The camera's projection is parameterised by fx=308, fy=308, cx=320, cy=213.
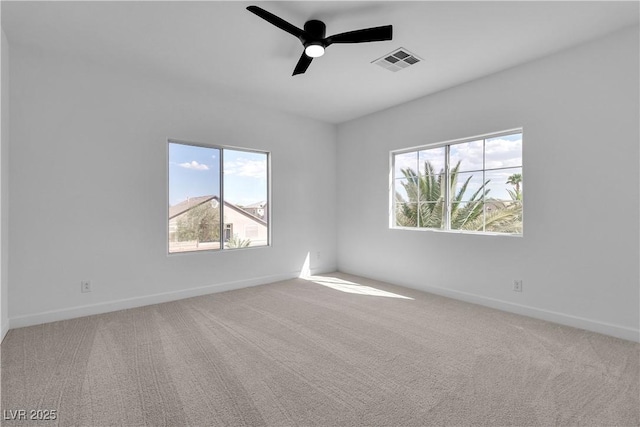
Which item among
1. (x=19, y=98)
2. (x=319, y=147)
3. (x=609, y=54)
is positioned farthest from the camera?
(x=319, y=147)

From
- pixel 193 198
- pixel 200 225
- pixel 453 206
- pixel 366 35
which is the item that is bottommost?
pixel 200 225

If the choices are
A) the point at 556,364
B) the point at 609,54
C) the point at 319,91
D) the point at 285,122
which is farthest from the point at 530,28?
the point at 285,122

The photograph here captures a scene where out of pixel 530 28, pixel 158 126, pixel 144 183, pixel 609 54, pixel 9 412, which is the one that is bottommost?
pixel 9 412

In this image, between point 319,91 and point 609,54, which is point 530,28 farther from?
point 319,91

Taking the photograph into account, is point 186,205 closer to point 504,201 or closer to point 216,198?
point 216,198

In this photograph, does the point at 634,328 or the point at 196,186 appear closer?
the point at 634,328

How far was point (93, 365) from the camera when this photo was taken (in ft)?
7.57

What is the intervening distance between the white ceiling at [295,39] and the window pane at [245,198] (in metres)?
1.18

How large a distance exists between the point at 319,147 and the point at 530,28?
3.43 metres

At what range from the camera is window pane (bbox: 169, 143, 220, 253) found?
4.06m

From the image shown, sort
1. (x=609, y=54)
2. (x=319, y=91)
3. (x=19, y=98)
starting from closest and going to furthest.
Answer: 1. (x=609, y=54)
2. (x=19, y=98)
3. (x=319, y=91)

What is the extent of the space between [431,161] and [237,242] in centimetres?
311

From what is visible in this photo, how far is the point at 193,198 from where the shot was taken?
422 cm

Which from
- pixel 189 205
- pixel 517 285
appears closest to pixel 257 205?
pixel 189 205
